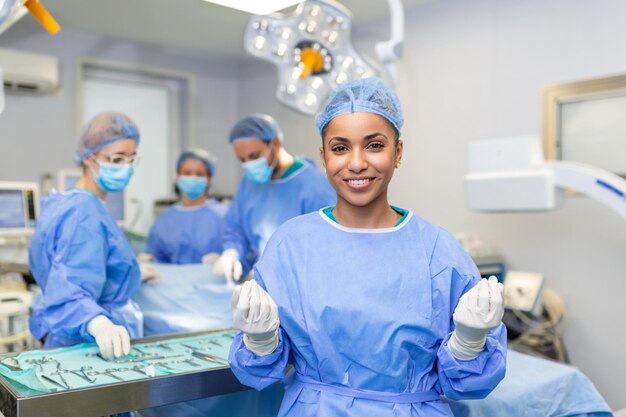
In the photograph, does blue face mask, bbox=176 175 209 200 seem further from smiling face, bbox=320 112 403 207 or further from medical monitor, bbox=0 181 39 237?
smiling face, bbox=320 112 403 207

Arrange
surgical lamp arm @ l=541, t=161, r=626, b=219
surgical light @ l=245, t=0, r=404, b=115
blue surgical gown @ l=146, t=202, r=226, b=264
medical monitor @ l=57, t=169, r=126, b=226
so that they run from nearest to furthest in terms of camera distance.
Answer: surgical lamp arm @ l=541, t=161, r=626, b=219 → surgical light @ l=245, t=0, r=404, b=115 → blue surgical gown @ l=146, t=202, r=226, b=264 → medical monitor @ l=57, t=169, r=126, b=226

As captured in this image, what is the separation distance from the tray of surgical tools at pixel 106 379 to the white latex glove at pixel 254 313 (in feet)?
1.14

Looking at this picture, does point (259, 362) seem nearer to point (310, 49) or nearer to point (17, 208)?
point (310, 49)

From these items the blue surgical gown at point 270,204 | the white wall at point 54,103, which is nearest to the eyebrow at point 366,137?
the blue surgical gown at point 270,204

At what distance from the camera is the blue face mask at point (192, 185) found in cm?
356

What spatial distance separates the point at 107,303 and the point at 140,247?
91.4 inches

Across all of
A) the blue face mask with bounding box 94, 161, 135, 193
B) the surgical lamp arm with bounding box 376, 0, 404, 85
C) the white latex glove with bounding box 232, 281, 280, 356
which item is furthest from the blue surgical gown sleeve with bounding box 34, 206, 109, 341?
Answer: the surgical lamp arm with bounding box 376, 0, 404, 85

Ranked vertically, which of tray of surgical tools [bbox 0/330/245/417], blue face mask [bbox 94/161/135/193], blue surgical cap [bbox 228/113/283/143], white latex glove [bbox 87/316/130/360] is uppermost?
blue surgical cap [bbox 228/113/283/143]

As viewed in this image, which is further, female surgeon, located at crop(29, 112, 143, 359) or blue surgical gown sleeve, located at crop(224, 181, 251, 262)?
blue surgical gown sleeve, located at crop(224, 181, 251, 262)

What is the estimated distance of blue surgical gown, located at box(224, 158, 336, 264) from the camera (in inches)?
101

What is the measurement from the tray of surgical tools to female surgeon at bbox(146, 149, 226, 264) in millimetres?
1663

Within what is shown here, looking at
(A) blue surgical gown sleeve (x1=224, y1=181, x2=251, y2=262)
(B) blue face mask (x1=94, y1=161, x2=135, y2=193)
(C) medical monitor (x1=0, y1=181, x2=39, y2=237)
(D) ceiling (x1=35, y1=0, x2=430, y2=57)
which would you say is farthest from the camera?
(D) ceiling (x1=35, y1=0, x2=430, y2=57)

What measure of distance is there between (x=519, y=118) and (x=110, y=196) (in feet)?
8.78

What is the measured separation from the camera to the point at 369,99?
1.30 m
